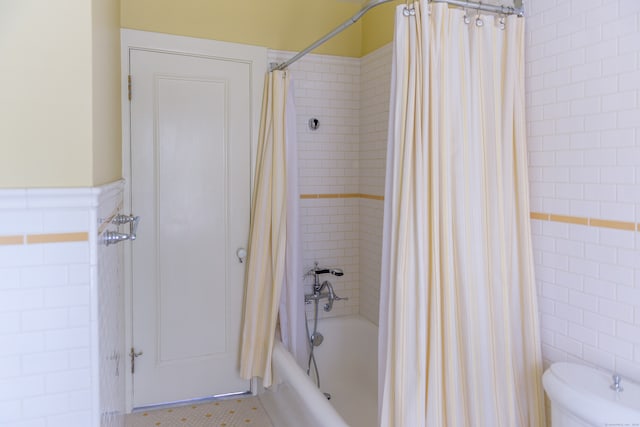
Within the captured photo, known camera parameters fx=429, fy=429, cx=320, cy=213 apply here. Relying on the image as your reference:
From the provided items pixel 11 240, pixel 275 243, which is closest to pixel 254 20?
pixel 275 243

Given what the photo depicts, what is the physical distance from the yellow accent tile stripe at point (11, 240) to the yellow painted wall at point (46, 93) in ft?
0.45

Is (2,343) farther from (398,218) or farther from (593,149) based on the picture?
(593,149)

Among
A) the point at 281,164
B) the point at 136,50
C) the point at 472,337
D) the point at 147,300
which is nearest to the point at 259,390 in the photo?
the point at 147,300

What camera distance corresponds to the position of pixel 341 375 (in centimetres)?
298

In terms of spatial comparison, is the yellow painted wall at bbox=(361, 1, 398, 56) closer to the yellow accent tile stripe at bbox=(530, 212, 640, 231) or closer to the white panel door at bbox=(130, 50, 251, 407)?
the white panel door at bbox=(130, 50, 251, 407)

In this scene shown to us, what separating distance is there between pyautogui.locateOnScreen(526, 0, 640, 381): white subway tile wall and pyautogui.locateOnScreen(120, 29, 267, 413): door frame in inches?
66.8

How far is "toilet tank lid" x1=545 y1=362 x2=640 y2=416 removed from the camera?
123 centimetres

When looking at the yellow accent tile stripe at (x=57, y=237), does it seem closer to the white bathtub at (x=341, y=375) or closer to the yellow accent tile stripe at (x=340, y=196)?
the white bathtub at (x=341, y=375)

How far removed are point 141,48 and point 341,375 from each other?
→ 2480 millimetres

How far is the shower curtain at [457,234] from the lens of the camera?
153cm

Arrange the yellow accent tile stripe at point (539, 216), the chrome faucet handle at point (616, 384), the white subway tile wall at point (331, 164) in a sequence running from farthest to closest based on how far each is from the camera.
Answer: the white subway tile wall at point (331, 164), the yellow accent tile stripe at point (539, 216), the chrome faucet handle at point (616, 384)

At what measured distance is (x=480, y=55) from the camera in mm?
1676

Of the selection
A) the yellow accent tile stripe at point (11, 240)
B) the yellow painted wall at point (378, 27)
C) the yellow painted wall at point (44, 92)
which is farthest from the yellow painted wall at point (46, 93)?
the yellow painted wall at point (378, 27)

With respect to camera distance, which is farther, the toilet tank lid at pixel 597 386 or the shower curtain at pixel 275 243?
the shower curtain at pixel 275 243
